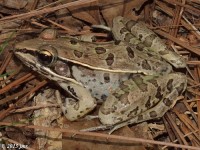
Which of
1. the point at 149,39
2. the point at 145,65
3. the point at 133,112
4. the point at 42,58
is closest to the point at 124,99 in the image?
the point at 133,112

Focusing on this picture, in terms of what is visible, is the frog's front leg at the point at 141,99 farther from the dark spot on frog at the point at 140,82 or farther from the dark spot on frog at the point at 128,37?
the dark spot on frog at the point at 128,37

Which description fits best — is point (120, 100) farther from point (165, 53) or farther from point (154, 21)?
point (154, 21)

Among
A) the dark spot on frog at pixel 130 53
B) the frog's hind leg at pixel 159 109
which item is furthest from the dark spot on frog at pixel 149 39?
the frog's hind leg at pixel 159 109

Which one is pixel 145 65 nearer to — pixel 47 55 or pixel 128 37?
pixel 128 37

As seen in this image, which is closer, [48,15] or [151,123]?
[151,123]

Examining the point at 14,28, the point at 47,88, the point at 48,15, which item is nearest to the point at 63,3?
the point at 48,15

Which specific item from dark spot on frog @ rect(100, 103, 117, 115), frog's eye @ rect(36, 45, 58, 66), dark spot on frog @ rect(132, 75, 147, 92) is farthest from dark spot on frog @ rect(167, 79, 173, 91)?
frog's eye @ rect(36, 45, 58, 66)
